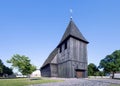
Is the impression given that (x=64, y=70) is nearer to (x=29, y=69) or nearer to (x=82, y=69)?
(x=82, y=69)

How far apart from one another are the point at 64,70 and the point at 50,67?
7562 millimetres

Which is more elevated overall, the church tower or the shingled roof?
the shingled roof

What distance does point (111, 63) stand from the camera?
297 ft

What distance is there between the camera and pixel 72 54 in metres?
44.9

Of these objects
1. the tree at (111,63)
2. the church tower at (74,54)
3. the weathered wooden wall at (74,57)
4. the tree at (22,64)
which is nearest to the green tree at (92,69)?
the tree at (111,63)

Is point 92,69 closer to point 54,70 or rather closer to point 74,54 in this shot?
point 54,70

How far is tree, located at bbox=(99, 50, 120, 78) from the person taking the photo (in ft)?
293

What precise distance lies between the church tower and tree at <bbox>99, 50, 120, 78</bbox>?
4596 centimetres

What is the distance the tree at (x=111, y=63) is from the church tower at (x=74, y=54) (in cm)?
4596

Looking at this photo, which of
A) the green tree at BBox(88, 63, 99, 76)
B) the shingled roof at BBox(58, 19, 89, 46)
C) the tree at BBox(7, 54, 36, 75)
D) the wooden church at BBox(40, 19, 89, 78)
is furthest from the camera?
the green tree at BBox(88, 63, 99, 76)

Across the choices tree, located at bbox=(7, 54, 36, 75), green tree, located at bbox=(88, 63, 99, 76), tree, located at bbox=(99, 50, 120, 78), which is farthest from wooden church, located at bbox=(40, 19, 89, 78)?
green tree, located at bbox=(88, 63, 99, 76)

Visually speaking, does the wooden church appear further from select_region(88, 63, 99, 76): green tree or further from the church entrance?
select_region(88, 63, 99, 76): green tree

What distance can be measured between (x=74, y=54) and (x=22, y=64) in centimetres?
1698

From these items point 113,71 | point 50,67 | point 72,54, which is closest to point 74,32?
point 72,54
